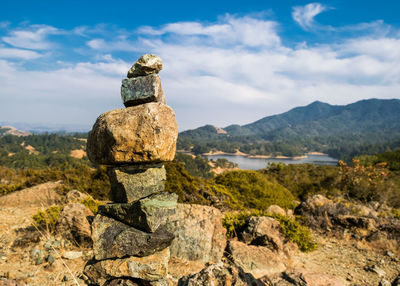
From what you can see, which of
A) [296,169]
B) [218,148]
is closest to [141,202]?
[296,169]

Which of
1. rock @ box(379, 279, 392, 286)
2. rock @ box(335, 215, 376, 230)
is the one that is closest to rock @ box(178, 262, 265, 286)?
rock @ box(379, 279, 392, 286)

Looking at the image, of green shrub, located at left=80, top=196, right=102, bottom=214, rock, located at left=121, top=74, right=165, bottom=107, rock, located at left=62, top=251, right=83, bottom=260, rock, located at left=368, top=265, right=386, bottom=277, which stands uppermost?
rock, located at left=121, top=74, right=165, bottom=107

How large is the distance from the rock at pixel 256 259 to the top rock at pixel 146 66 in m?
4.50

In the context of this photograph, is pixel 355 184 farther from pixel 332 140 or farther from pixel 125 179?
pixel 332 140

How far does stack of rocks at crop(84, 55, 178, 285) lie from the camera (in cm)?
319

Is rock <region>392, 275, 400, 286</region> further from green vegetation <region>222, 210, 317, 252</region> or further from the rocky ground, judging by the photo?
green vegetation <region>222, 210, 317, 252</region>

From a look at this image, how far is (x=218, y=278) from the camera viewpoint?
312cm

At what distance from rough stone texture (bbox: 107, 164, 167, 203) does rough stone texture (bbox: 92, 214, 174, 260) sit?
0.43m

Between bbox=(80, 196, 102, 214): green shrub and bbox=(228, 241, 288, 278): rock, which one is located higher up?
bbox=(80, 196, 102, 214): green shrub

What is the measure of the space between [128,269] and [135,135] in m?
2.04

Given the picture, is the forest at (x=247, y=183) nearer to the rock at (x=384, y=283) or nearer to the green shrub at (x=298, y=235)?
the green shrub at (x=298, y=235)

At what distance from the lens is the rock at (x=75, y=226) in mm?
5957

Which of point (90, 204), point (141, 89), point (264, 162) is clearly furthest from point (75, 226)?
point (264, 162)

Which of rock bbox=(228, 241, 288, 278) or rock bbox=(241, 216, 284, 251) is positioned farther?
rock bbox=(241, 216, 284, 251)
